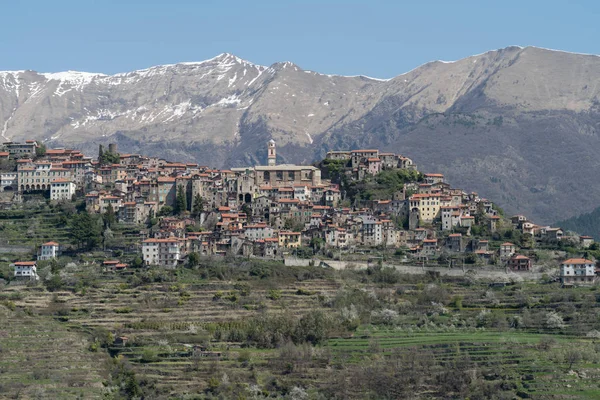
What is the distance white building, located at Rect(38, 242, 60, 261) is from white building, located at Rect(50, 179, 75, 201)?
1110cm

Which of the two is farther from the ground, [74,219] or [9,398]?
[74,219]

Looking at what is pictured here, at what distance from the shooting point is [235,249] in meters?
92.2

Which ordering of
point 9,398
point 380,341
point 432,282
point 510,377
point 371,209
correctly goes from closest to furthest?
point 9,398 < point 510,377 < point 380,341 < point 432,282 < point 371,209

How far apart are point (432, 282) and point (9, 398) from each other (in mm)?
34201

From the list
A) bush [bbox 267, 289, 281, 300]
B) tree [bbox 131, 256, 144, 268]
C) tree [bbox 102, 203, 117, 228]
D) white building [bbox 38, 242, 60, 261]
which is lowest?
bush [bbox 267, 289, 281, 300]

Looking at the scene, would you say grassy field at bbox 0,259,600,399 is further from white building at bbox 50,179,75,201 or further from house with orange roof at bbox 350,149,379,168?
house with orange roof at bbox 350,149,379,168

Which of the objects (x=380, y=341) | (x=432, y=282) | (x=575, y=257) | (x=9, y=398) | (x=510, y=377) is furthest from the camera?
(x=575, y=257)

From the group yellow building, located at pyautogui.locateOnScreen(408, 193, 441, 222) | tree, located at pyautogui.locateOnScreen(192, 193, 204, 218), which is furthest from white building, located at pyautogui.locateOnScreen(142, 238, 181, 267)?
yellow building, located at pyautogui.locateOnScreen(408, 193, 441, 222)

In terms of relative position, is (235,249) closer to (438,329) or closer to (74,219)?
(74,219)

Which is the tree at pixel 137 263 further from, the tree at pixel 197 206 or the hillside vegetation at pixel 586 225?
the hillside vegetation at pixel 586 225

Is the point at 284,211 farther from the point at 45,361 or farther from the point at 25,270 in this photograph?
the point at 45,361

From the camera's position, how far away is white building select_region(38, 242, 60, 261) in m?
90.2

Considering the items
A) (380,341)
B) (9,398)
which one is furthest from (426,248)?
(9,398)

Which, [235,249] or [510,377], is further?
[235,249]
